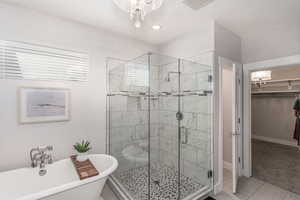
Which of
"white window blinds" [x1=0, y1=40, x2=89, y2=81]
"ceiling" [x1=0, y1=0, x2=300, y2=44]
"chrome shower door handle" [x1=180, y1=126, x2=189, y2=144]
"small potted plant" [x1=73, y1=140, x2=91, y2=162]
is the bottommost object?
"small potted plant" [x1=73, y1=140, x2=91, y2=162]

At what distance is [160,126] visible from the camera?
268 centimetres

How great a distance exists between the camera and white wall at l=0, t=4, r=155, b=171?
5.99 ft

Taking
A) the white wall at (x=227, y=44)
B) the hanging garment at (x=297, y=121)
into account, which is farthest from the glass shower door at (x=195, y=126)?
the hanging garment at (x=297, y=121)

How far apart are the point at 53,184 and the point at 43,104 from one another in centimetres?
114

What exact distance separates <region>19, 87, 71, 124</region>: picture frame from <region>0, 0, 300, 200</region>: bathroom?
0.02m

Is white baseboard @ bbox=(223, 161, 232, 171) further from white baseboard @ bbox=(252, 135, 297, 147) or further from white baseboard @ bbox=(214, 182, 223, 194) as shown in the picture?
white baseboard @ bbox=(252, 135, 297, 147)

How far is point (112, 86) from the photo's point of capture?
266 centimetres

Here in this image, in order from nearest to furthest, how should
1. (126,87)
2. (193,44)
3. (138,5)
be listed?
(138,5) → (193,44) → (126,87)

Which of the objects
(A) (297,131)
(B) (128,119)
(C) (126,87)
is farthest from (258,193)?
(A) (297,131)

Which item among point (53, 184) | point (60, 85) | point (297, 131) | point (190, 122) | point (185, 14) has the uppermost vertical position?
point (185, 14)

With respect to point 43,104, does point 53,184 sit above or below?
below

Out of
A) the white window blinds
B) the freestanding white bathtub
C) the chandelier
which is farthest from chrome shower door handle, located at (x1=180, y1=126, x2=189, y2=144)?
the white window blinds

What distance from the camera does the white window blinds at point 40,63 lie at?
1.83 metres

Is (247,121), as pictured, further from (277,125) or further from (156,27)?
(277,125)
